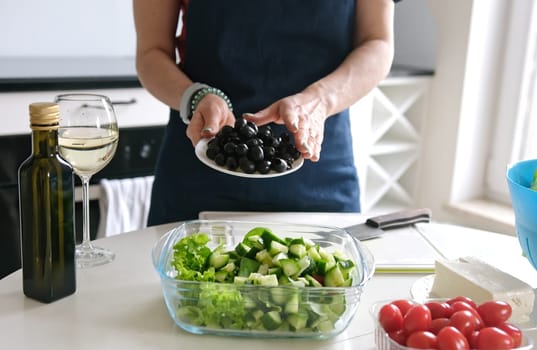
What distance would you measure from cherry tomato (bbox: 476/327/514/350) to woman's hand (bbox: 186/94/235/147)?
570 millimetres

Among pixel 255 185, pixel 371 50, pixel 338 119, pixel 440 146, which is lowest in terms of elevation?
pixel 440 146

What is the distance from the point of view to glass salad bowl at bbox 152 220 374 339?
73 cm

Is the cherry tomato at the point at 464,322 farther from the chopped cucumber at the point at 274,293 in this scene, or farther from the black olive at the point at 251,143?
the black olive at the point at 251,143

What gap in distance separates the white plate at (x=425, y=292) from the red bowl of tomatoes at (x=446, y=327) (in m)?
0.09

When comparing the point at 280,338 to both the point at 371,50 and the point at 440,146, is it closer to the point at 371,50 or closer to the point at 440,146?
the point at 371,50

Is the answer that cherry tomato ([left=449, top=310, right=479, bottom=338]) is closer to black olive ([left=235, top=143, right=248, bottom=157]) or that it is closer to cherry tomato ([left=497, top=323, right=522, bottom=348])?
cherry tomato ([left=497, top=323, right=522, bottom=348])

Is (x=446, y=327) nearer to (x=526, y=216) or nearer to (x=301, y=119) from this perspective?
(x=526, y=216)

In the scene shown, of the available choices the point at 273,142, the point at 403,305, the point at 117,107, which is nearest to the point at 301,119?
the point at 273,142

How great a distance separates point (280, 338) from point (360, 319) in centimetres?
11

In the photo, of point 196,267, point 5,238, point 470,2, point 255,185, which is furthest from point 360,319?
point 470,2

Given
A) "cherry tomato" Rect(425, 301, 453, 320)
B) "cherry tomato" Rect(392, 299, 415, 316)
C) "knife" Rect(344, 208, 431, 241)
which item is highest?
"cherry tomato" Rect(392, 299, 415, 316)

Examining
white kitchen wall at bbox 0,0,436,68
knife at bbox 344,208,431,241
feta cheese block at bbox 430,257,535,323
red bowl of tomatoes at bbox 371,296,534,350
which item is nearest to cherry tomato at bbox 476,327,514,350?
red bowl of tomatoes at bbox 371,296,534,350

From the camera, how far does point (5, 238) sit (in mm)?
1873

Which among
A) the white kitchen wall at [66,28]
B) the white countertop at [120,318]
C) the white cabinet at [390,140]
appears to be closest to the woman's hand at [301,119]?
the white countertop at [120,318]
